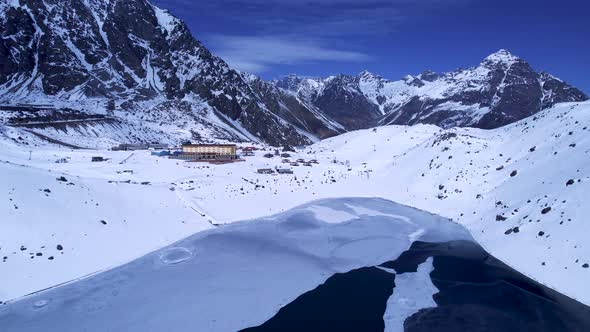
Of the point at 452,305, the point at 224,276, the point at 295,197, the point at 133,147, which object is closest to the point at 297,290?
the point at 224,276

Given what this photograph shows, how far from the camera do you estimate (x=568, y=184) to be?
3775 centimetres

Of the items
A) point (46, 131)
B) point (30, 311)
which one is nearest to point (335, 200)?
point (30, 311)

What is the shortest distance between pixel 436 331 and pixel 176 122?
174 metres

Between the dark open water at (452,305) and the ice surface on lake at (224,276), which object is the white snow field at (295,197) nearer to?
the dark open water at (452,305)

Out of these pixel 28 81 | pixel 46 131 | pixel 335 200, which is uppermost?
pixel 28 81

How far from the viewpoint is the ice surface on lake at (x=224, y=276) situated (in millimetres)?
24172

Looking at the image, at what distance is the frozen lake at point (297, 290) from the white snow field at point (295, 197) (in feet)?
6.66

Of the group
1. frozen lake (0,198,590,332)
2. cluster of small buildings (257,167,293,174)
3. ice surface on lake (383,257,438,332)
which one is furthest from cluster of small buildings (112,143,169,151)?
ice surface on lake (383,257,438,332)

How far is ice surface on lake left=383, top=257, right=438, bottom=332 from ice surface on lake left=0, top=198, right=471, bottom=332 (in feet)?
12.0

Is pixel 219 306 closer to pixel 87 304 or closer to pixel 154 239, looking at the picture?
pixel 87 304

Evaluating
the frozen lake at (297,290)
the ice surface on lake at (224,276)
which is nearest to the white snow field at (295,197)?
the frozen lake at (297,290)

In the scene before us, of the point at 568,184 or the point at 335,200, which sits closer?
the point at 568,184

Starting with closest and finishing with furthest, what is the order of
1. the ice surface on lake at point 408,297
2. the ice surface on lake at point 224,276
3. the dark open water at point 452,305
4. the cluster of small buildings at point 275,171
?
the dark open water at point 452,305, the ice surface on lake at point 224,276, the ice surface on lake at point 408,297, the cluster of small buildings at point 275,171

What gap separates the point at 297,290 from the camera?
2858cm
